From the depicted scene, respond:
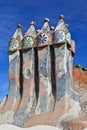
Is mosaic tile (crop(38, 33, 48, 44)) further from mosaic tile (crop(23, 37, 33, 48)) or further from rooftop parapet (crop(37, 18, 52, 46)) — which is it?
mosaic tile (crop(23, 37, 33, 48))

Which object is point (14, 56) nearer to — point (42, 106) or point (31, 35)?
point (31, 35)

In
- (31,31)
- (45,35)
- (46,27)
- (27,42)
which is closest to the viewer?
(45,35)

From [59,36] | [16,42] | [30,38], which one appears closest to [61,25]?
[59,36]

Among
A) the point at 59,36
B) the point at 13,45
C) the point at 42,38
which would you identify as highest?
the point at 13,45

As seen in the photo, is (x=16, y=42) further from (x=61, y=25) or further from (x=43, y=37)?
(x=61, y=25)

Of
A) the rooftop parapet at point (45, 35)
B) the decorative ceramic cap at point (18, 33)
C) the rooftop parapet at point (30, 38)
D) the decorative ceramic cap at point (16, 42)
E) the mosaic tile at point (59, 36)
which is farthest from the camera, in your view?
the decorative ceramic cap at point (18, 33)

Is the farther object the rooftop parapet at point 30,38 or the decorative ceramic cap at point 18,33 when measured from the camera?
the decorative ceramic cap at point 18,33

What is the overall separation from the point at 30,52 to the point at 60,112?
3173 mm

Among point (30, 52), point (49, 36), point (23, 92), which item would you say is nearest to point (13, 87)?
point (23, 92)

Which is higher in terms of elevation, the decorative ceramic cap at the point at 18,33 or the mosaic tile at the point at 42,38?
the decorative ceramic cap at the point at 18,33

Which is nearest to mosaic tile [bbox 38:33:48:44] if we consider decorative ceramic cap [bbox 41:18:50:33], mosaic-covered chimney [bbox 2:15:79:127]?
mosaic-covered chimney [bbox 2:15:79:127]

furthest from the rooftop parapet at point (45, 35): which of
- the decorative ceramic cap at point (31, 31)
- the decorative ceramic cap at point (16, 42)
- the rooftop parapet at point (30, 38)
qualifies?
the decorative ceramic cap at point (16, 42)

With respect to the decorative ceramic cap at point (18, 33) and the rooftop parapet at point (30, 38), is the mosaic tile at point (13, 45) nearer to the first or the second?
the decorative ceramic cap at point (18, 33)

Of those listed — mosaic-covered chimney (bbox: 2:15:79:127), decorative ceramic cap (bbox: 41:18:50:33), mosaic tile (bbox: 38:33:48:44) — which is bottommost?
mosaic-covered chimney (bbox: 2:15:79:127)
